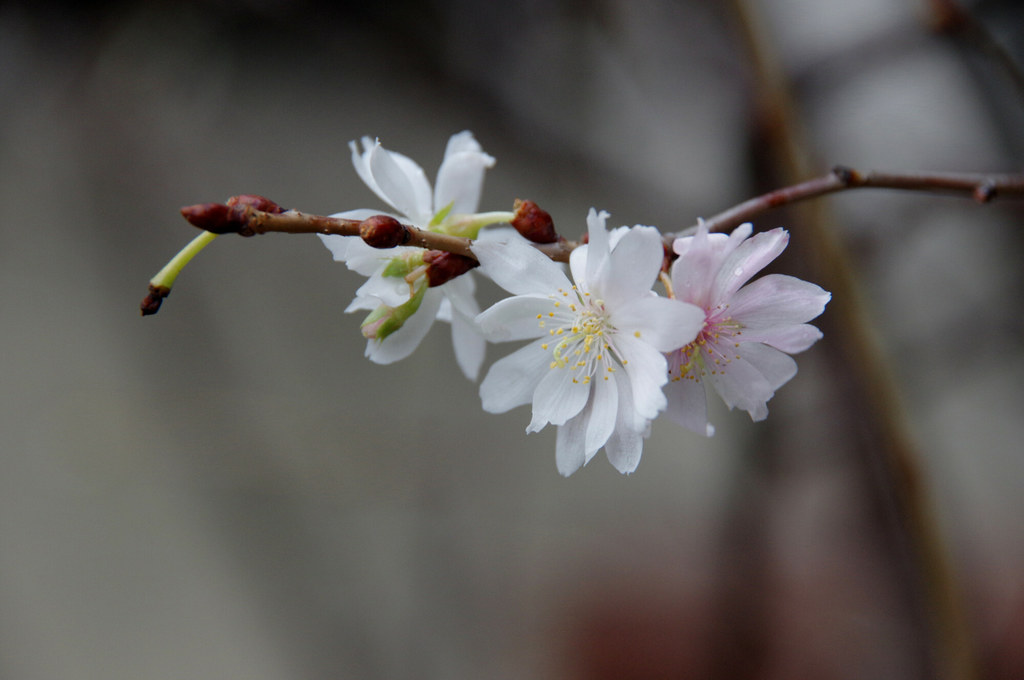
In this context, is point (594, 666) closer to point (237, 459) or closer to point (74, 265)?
point (237, 459)

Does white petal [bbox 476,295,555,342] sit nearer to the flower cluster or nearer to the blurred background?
the flower cluster

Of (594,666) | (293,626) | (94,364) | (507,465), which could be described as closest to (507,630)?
(594,666)

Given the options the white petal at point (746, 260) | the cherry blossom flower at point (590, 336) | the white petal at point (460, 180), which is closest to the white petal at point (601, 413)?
the cherry blossom flower at point (590, 336)

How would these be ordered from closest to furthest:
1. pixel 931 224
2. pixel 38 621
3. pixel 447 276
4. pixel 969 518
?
pixel 447 276, pixel 38 621, pixel 931 224, pixel 969 518

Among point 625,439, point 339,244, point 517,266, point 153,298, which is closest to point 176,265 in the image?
point 153,298

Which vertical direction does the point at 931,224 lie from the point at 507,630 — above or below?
above

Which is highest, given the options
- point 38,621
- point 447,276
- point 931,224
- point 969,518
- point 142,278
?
point 142,278

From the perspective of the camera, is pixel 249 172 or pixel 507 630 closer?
pixel 249 172
